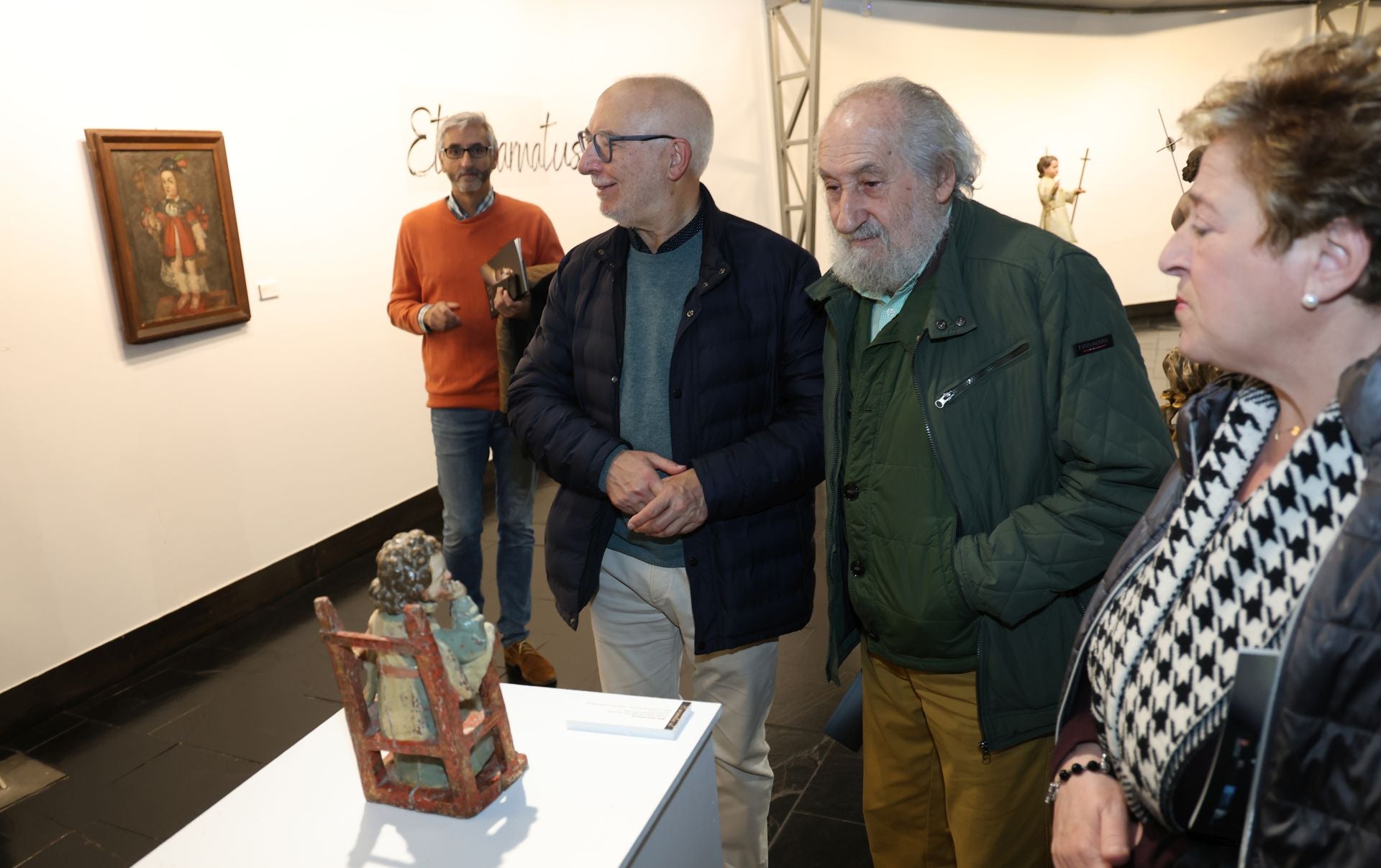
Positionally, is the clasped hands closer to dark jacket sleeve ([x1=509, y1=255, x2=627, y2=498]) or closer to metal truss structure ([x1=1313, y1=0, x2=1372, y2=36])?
dark jacket sleeve ([x1=509, y1=255, x2=627, y2=498])

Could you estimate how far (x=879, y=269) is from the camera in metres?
1.84

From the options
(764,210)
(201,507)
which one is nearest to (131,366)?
(201,507)

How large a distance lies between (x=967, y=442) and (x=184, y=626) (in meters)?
3.68

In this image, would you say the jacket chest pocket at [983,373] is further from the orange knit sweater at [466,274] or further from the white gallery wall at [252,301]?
the white gallery wall at [252,301]

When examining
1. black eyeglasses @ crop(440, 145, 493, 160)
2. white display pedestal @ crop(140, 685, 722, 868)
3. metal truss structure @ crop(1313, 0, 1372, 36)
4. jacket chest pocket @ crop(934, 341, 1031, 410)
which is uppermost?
metal truss structure @ crop(1313, 0, 1372, 36)

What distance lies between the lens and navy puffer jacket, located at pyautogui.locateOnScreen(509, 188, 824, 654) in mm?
2184

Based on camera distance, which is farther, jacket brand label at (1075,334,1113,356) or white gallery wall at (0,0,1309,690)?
white gallery wall at (0,0,1309,690)

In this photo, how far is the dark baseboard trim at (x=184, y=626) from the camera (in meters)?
3.63

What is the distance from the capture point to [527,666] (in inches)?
145

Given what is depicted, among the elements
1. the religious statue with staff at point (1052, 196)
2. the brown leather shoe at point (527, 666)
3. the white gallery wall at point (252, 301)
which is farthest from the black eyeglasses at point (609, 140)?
the religious statue with staff at point (1052, 196)

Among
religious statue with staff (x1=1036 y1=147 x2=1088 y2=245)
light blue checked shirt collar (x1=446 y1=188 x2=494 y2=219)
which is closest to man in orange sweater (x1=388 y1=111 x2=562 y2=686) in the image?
light blue checked shirt collar (x1=446 y1=188 x2=494 y2=219)

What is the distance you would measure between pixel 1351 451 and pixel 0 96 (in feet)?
13.3

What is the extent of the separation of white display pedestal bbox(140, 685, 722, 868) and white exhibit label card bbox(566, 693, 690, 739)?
0.04ft

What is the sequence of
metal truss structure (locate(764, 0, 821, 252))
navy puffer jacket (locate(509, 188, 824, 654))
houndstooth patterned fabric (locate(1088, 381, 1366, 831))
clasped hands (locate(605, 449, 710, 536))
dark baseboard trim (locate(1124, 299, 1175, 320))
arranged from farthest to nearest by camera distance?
dark baseboard trim (locate(1124, 299, 1175, 320)) → metal truss structure (locate(764, 0, 821, 252)) → navy puffer jacket (locate(509, 188, 824, 654)) → clasped hands (locate(605, 449, 710, 536)) → houndstooth patterned fabric (locate(1088, 381, 1366, 831))
